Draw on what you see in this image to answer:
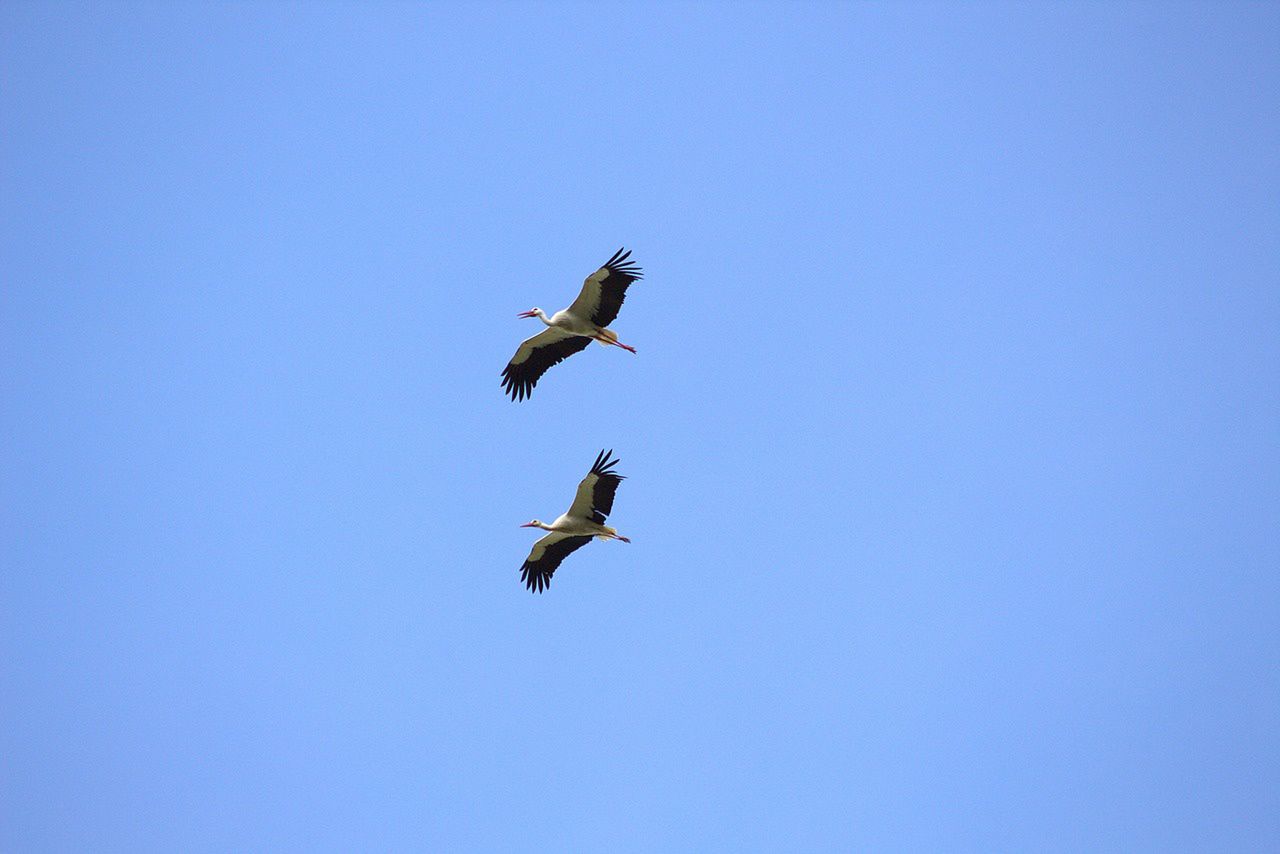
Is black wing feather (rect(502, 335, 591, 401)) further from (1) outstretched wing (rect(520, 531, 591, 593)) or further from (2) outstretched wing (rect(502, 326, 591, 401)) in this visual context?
(1) outstretched wing (rect(520, 531, 591, 593))

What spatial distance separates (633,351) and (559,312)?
1.28 m

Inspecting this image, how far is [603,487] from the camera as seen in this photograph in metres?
20.3

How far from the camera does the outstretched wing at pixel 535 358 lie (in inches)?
863

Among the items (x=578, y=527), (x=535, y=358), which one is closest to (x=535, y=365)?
(x=535, y=358)

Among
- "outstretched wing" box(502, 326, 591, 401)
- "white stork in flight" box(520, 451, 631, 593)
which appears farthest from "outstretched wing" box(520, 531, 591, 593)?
"outstretched wing" box(502, 326, 591, 401)

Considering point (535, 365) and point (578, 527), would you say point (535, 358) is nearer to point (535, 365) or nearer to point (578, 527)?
point (535, 365)

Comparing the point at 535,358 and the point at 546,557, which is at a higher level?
the point at 535,358

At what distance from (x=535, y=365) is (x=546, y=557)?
3042 mm

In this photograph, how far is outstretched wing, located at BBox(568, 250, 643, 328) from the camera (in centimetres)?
2025

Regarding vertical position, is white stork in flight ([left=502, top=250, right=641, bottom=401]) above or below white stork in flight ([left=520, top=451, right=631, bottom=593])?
above

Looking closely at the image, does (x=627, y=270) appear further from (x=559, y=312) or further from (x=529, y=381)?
(x=529, y=381)

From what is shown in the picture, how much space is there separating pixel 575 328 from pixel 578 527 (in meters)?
3.03

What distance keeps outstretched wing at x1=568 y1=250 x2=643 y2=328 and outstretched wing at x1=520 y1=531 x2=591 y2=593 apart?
3.38 meters

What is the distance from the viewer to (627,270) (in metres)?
20.3
